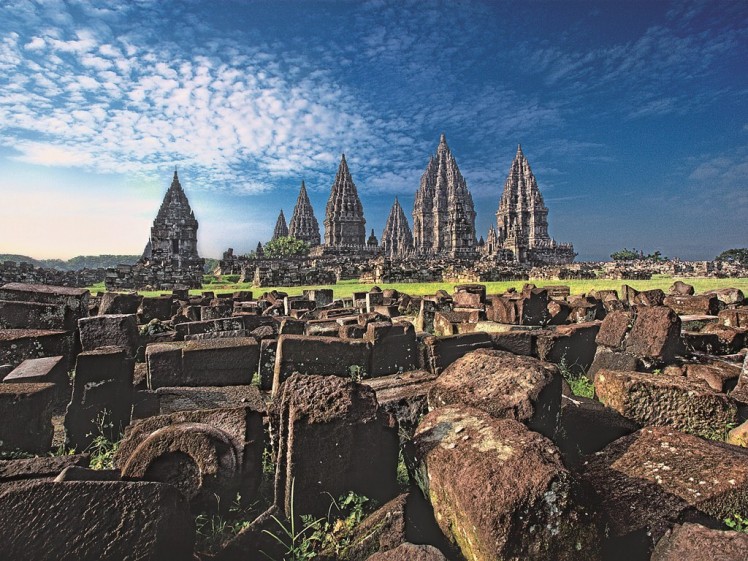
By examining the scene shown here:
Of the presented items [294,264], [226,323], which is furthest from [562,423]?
[294,264]

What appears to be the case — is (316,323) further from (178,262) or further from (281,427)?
(178,262)

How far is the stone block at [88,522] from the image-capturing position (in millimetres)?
1798

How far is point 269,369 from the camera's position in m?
4.75

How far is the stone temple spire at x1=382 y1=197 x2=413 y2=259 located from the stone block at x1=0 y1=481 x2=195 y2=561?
77.1m

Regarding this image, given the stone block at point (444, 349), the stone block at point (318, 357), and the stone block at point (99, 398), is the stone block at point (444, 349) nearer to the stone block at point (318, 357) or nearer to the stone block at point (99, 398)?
the stone block at point (318, 357)

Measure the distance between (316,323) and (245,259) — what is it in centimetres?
4048

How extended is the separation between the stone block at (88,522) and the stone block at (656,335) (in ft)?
16.1

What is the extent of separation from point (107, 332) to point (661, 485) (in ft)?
17.3

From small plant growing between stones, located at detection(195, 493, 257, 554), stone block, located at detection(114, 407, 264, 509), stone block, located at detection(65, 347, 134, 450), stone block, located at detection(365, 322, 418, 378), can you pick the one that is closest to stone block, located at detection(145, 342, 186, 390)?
stone block, located at detection(65, 347, 134, 450)

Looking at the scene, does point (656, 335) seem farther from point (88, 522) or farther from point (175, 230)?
point (175, 230)

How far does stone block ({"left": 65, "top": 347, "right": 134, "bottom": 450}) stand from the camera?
3.68 metres

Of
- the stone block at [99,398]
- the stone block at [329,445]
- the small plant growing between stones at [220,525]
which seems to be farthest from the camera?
the stone block at [99,398]

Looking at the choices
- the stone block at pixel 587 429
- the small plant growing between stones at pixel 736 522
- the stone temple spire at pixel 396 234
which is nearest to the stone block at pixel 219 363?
the stone block at pixel 587 429

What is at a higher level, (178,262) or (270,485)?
(178,262)
